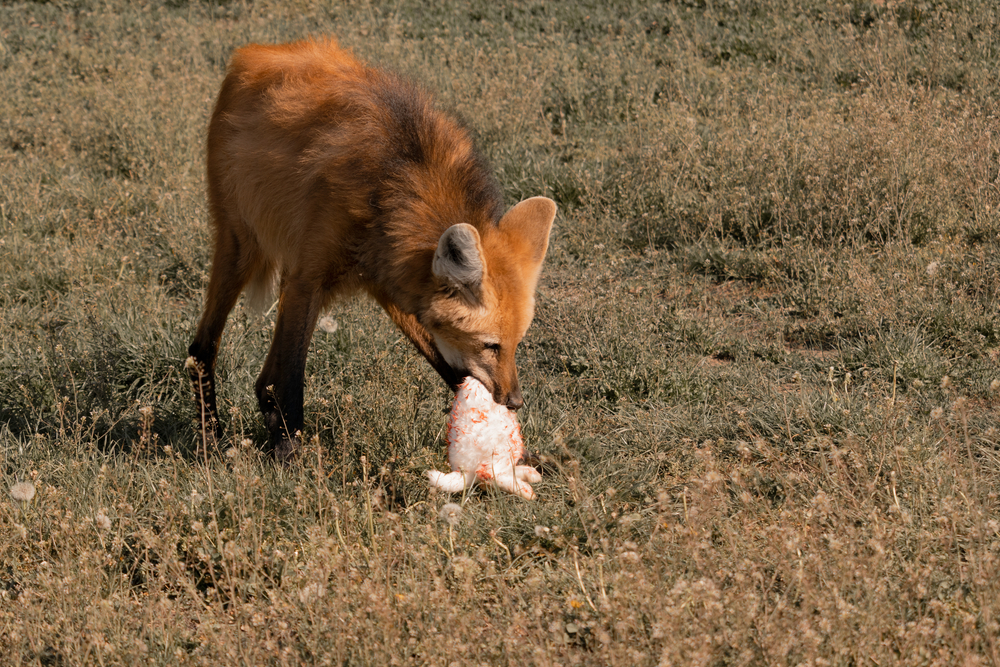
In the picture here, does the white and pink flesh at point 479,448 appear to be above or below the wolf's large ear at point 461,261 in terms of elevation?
below

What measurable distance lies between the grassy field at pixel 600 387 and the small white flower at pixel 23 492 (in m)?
0.02

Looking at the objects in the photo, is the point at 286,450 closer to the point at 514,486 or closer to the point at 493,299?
the point at 514,486

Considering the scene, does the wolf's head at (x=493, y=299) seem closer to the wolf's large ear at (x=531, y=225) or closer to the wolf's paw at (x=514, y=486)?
the wolf's large ear at (x=531, y=225)

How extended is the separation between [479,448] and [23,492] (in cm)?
150

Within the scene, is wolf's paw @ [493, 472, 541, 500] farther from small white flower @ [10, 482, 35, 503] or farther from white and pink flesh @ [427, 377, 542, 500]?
small white flower @ [10, 482, 35, 503]

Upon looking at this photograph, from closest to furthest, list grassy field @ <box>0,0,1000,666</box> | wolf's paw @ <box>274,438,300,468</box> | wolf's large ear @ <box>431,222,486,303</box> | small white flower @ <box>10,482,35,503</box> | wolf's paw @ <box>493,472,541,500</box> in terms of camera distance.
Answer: grassy field @ <box>0,0,1000,666</box> → wolf's large ear @ <box>431,222,486,303</box> → small white flower @ <box>10,482,35,503</box> → wolf's paw @ <box>493,472,541,500</box> → wolf's paw @ <box>274,438,300,468</box>

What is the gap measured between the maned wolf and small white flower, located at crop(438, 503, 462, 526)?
1.41 ft

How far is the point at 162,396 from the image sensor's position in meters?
3.75

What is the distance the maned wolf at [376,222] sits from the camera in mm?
2928

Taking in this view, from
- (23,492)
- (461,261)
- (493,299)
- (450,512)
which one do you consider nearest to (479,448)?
(450,512)

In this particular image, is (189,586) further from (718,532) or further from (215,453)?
(718,532)

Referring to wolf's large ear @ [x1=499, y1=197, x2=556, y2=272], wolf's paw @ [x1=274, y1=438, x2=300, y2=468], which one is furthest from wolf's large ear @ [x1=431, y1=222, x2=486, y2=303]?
wolf's paw @ [x1=274, y1=438, x2=300, y2=468]

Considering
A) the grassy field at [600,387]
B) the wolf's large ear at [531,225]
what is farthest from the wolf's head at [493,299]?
the grassy field at [600,387]

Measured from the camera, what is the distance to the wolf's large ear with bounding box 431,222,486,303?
8.61ft
